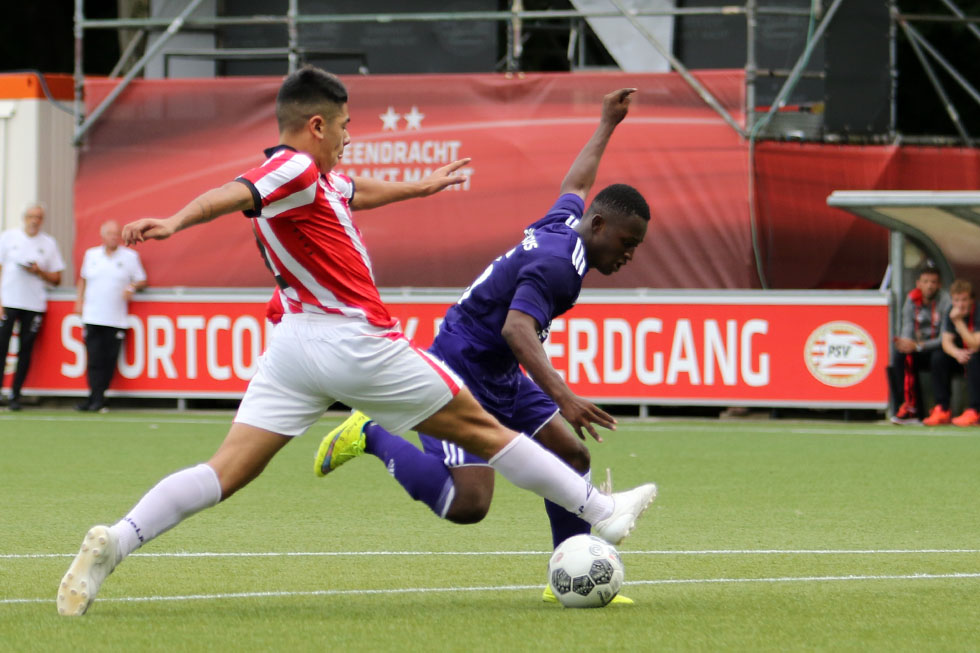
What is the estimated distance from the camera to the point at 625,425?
15852mm

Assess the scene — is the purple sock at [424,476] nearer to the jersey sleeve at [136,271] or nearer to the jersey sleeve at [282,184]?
the jersey sleeve at [282,184]

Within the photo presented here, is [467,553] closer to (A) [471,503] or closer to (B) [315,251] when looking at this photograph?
(A) [471,503]

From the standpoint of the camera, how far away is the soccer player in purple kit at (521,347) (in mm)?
6375

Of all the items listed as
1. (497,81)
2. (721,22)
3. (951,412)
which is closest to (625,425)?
(951,412)

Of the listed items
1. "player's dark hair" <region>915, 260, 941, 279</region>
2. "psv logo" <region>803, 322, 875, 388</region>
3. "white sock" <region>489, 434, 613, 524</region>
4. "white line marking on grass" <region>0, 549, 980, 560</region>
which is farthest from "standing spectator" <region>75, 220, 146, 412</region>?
"white sock" <region>489, 434, 613, 524</region>

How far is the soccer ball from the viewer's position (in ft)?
20.7

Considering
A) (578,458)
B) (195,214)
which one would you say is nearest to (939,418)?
(578,458)

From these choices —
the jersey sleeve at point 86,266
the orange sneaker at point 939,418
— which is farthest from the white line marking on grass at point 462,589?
the jersey sleeve at point 86,266

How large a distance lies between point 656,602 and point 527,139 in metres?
11.5

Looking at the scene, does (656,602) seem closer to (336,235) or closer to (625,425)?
(336,235)

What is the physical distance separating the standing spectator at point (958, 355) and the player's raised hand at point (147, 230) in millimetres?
11256

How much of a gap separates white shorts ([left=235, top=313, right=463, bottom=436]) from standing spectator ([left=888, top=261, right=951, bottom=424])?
403 inches

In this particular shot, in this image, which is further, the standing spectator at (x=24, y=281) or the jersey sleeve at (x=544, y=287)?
the standing spectator at (x=24, y=281)

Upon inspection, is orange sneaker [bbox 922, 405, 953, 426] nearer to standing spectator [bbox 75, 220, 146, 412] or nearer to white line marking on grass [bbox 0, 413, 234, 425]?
white line marking on grass [bbox 0, 413, 234, 425]
